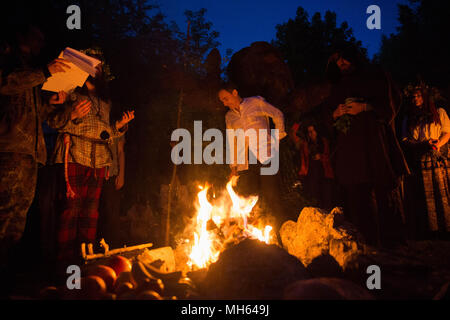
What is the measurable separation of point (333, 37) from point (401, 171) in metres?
11.1

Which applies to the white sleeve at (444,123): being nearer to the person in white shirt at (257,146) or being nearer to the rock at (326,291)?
the person in white shirt at (257,146)

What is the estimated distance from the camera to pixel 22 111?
3.31m

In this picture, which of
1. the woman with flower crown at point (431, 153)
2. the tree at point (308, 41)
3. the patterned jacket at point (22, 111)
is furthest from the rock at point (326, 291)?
the tree at point (308, 41)

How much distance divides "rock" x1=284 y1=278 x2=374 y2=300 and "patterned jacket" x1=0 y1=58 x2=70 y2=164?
3.75 m

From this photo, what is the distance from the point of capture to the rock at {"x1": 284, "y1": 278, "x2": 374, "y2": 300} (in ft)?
6.74

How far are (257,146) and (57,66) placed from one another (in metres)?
3.53

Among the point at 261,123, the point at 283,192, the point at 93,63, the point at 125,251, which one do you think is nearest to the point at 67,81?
the point at 93,63

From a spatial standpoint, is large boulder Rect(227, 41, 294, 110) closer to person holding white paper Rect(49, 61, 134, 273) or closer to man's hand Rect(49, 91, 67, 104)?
person holding white paper Rect(49, 61, 134, 273)

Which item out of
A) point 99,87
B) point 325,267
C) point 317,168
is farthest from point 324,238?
point 99,87

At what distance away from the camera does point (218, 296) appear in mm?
2666

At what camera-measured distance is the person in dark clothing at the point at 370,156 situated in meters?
3.71

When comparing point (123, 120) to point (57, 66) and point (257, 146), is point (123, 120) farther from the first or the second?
point (257, 146)

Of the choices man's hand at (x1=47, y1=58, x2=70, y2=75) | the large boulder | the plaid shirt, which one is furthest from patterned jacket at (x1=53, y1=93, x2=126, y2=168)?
the large boulder

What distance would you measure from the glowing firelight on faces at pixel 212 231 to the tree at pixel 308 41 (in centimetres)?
661
